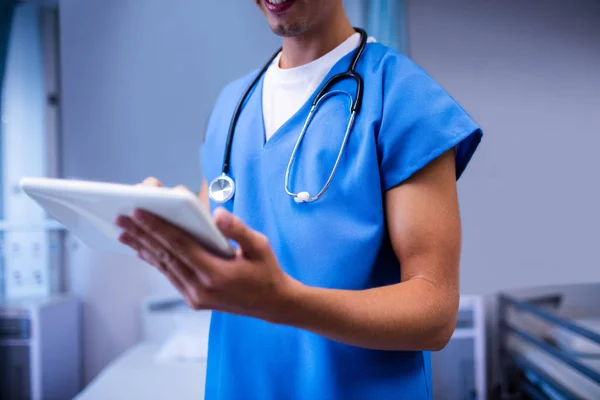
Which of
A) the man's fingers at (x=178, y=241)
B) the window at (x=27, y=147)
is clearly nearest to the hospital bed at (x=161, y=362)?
the window at (x=27, y=147)

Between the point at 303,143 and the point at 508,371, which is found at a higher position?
the point at 303,143

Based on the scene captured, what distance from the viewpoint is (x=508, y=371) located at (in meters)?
2.22

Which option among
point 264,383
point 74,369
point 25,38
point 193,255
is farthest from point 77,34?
point 193,255

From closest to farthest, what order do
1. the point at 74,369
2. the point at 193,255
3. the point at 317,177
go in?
the point at 193,255
the point at 317,177
the point at 74,369

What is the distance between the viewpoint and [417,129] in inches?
24.0

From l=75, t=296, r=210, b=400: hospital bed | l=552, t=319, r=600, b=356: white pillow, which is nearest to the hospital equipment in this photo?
l=75, t=296, r=210, b=400: hospital bed

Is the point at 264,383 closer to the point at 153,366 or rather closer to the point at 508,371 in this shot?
the point at 153,366

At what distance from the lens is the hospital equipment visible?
193 cm

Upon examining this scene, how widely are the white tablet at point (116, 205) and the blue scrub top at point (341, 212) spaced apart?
240 mm

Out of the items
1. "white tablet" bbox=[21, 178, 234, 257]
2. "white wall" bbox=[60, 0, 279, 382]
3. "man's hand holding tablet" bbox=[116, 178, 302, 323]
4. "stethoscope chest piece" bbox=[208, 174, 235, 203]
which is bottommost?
"man's hand holding tablet" bbox=[116, 178, 302, 323]

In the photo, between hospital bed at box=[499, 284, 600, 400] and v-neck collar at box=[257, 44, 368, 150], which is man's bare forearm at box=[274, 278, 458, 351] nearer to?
v-neck collar at box=[257, 44, 368, 150]

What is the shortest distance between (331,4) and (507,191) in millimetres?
1875

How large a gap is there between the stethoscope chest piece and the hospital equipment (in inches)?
61.9

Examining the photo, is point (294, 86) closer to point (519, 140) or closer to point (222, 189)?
point (222, 189)
